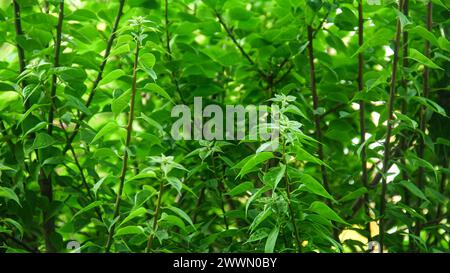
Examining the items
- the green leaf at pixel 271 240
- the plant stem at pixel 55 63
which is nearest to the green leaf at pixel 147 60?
the plant stem at pixel 55 63

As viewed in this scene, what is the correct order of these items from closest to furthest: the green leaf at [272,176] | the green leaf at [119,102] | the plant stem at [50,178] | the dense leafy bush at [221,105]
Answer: the green leaf at [272,176], the green leaf at [119,102], the dense leafy bush at [221,105], the plant stem at [50,178]

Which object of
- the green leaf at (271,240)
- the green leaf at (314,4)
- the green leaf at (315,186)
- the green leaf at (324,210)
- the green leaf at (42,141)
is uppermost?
the green leaf at (314,4)

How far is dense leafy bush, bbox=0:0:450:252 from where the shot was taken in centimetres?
144

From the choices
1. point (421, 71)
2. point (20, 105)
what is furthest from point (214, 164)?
point (421, 71)

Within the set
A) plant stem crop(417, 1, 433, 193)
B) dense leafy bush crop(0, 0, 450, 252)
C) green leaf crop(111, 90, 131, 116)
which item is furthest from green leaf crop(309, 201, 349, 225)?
plant stem crop(417, 1, 433, 193)

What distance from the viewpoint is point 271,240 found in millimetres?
1231

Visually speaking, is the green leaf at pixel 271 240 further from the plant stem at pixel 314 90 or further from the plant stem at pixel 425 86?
the plant stem at pixel 425 86

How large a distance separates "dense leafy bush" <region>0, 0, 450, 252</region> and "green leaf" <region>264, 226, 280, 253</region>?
39 millimetres

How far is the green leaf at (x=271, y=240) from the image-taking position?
1212 mm

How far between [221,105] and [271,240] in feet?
1.96

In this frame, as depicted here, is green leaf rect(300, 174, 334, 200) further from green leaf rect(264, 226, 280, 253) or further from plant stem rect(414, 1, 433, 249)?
plant stem rect(414, 1, 433, 249)

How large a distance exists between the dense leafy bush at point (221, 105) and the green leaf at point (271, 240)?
0.13ft

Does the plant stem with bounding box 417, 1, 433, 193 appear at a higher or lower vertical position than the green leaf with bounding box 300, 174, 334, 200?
higher

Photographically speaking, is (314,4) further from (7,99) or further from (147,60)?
(7,99)
